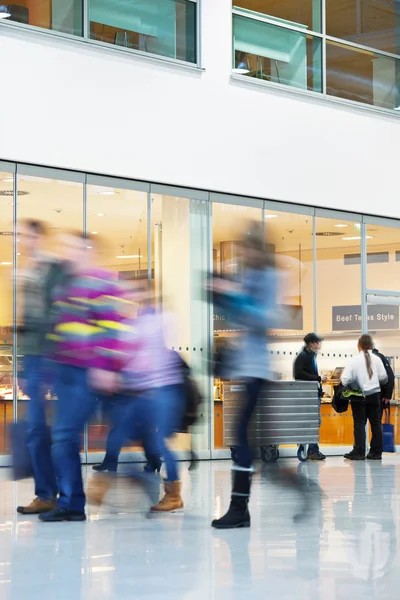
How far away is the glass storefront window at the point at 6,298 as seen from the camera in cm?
1348

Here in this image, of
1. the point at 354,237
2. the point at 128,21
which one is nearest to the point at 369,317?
the point at 354,237

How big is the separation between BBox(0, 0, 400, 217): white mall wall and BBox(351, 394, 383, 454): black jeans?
3.37 metres

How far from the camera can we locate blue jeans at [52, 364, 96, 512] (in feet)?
24.5

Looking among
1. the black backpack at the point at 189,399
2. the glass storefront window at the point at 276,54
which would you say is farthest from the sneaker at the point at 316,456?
the black backpack at the point at 189,399

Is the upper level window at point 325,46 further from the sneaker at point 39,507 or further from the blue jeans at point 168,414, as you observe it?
the sneaker at point 39,507

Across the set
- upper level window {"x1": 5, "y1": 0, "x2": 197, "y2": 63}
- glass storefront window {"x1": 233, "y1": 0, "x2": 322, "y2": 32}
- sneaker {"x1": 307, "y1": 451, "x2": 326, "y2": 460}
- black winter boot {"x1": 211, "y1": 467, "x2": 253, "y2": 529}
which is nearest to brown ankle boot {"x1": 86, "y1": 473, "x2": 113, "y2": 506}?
black winter boot {"x1": 211, "y1": 467, "x2": 253, "y2": 529}

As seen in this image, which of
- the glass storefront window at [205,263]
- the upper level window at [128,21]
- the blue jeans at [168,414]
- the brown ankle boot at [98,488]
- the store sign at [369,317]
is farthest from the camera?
the store sign at [369,317]

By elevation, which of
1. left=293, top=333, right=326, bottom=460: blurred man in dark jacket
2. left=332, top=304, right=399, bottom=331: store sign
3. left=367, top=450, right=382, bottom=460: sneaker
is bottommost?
left=367, top=450, right=382, bottom=460: sneaker

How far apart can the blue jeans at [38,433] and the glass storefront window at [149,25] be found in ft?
25.7

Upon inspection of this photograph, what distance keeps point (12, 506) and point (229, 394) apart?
181 inches


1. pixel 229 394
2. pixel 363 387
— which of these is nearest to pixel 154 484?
pixel 229 394

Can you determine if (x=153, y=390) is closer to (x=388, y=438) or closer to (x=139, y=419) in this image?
(x=139, y=419)

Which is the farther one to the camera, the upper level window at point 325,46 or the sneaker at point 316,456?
the upper level window at point 325,46

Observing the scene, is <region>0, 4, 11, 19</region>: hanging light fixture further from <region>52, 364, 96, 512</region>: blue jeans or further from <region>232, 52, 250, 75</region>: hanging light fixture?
<region>52, 364, 96, 512</region>: blue jeans
